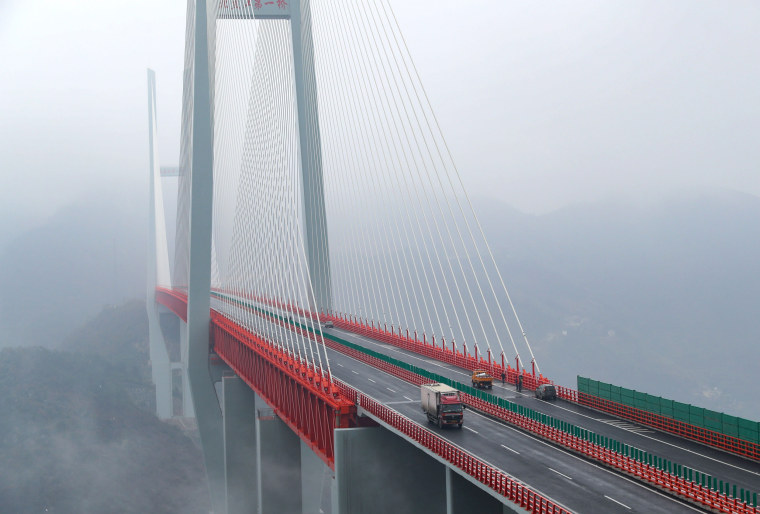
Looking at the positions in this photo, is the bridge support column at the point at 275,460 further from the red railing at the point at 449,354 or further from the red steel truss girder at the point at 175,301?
the red steel truss girder at the point at 175,301

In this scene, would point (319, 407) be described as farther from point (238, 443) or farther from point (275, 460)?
point (238, 443)

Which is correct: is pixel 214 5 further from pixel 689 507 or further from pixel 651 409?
pixel 689 507

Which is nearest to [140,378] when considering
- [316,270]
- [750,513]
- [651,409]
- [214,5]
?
[316,270]

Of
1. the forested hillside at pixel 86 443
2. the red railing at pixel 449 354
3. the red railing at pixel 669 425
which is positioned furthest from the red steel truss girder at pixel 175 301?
the red railing at pixel 669 425

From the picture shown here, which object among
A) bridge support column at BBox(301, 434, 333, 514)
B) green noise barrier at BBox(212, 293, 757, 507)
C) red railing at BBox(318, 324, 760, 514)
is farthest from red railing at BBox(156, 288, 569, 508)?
bridge support column at BBox(301, 434, 333, 514)

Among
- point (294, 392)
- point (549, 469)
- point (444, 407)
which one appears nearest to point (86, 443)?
point (294, 392)

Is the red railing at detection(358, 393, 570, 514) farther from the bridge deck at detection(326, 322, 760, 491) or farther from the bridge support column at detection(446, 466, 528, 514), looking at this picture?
the bridge deck at detection(326, 322, 760, 491)
